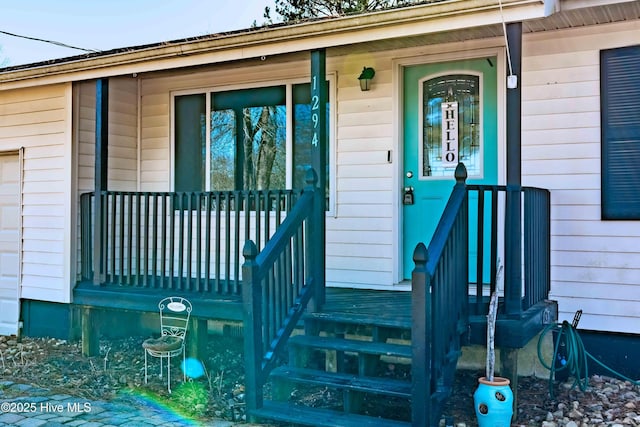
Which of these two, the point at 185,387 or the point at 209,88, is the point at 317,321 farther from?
the point at 209,88

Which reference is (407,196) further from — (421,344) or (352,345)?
(421,344)

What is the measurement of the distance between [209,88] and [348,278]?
2.69m

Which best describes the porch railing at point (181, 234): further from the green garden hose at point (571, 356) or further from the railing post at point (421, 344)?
the green garden hose at point (571, 356)

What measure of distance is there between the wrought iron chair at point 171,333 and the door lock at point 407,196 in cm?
223

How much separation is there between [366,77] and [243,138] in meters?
1.64

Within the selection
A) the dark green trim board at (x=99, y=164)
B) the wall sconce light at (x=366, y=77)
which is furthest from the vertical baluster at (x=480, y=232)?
the dark green trim board at (x=99, y=164)

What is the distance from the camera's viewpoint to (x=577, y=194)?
17.0ft

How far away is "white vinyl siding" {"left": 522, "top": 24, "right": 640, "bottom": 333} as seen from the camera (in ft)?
16.5

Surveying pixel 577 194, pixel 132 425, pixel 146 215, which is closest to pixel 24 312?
pixel 146 215

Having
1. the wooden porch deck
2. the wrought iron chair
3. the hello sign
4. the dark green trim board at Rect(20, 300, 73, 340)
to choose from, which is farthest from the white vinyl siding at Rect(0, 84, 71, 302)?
the hello sign

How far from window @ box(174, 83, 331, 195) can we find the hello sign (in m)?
1.43

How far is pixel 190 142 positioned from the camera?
23.6 feet

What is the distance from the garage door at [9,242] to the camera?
24.3 ft

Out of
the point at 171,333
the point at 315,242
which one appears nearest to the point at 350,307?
the point at 315,242
